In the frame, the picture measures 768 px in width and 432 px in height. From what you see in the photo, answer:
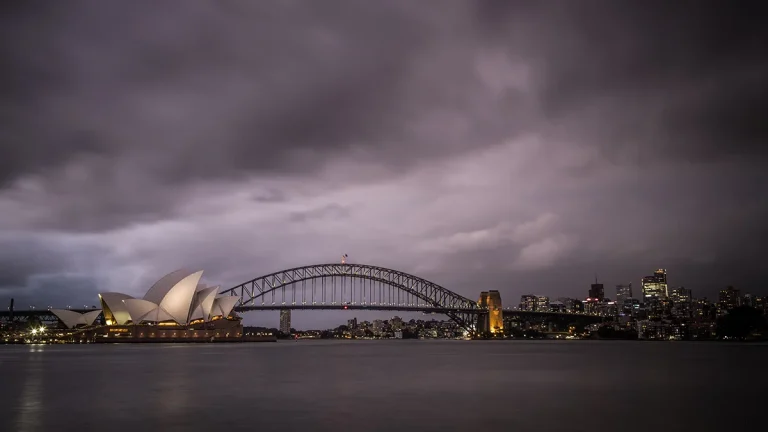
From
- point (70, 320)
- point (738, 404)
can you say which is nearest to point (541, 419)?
point (738, 404)

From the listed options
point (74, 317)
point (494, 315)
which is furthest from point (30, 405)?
point (494, 315)

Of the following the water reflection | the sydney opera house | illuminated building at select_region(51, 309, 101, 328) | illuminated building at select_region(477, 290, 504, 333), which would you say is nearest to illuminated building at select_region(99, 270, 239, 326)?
the sydney opera house

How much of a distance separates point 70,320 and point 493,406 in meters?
138

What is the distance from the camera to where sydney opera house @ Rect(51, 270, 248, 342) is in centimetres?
10756

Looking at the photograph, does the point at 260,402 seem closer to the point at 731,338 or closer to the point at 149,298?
the point at 149,298

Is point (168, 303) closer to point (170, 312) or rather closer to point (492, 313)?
point (170, 312)

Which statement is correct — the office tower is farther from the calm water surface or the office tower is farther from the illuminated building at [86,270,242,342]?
the calm water surface

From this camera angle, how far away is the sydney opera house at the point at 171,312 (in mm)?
107562

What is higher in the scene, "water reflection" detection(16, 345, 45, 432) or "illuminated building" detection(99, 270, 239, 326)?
"illuminated building" detection(99, 270, 239, 326)

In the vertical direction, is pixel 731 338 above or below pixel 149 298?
below

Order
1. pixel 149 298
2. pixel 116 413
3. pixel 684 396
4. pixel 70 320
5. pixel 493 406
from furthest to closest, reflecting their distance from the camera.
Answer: pixel 70 320 → pixel 149 298 → pixel 684 396 → pixel 493 406 → pixel 116 413

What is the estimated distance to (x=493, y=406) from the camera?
74.7ft

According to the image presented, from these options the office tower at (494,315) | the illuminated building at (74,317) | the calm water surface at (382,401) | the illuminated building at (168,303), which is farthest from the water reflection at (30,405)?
the office tower at (494,315)

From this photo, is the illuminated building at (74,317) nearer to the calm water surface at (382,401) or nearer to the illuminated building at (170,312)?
the illuminated building at (170,312)
